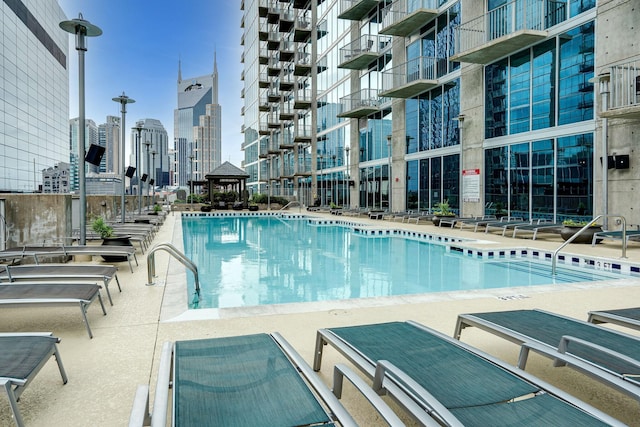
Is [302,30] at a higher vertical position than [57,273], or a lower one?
higher

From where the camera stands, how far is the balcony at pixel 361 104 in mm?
23803

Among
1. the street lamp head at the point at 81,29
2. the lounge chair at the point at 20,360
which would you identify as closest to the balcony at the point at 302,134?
the street lamp head at the point at 81,29

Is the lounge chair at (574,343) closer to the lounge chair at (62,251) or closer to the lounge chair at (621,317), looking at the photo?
the lounge chair at (621,317)

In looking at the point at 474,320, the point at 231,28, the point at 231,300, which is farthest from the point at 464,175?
the point at 231,28

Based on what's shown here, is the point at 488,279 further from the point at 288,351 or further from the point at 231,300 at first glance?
the point at 288,351

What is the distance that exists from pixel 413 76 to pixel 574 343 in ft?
61.7

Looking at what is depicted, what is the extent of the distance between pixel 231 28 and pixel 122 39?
22.7 metres

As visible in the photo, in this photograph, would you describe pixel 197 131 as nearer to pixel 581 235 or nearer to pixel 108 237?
pixel 108 237

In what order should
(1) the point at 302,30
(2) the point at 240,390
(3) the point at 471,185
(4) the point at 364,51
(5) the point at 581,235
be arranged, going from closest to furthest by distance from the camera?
(2) the point at 240,390
(5) the point at 581,235
(3) the point at 471,185
(4) the point at 364,51
(1) the point at 302,30

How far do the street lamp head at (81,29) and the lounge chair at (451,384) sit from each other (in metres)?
7.21

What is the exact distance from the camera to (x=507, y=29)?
47.8 feet

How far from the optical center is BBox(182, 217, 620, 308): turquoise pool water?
6.99 meters

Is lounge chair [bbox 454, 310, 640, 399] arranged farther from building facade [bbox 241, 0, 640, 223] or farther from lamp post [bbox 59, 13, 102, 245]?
building facade [bbox 241, 0, 640, 223]

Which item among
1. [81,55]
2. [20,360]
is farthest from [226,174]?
[20,360]
